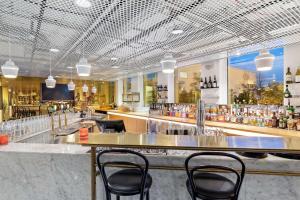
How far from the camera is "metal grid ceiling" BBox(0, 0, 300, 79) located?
8.25ft

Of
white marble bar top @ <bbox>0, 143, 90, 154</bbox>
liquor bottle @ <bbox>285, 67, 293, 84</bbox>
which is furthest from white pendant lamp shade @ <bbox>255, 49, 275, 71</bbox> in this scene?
white marble bar top @ <bbox>0, 143, 90, 154</bbox>

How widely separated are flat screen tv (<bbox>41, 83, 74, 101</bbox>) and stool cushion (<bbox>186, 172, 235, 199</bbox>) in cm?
1274

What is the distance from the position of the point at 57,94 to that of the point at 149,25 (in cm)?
1135

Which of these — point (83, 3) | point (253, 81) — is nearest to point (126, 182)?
point (83, 3)

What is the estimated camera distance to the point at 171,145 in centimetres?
179

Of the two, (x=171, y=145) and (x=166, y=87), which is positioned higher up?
(x=166, y=87)

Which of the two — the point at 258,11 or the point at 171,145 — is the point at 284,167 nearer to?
the point at 171,145

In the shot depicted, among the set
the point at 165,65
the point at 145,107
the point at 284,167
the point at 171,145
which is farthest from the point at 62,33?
the point at 145,107

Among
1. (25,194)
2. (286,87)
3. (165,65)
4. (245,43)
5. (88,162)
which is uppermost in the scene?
(245,43)

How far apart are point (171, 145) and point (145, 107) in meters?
7.93

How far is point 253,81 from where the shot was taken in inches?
205

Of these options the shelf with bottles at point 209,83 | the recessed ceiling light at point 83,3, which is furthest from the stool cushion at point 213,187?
the shelf with bottles at point 209,83

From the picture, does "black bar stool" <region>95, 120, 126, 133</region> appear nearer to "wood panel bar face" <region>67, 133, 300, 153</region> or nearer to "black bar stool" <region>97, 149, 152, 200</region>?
"wood panel bar face" <region>67, 133, 300, 153</region>

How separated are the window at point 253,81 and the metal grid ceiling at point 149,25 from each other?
817 millimetres
